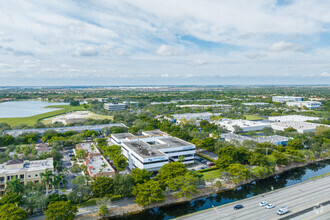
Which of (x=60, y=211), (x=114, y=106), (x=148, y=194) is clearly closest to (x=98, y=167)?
(x=148, y=194)

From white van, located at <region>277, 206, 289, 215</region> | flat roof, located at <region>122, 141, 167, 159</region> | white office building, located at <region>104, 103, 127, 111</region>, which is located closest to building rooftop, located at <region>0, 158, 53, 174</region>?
flat roof, located at <region>122, 141, 167, 159</region>

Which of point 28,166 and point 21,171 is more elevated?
point 21,171

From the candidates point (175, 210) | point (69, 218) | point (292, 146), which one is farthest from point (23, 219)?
point (292, 146)

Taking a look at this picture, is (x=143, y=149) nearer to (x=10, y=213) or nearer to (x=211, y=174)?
(x=211, y=174)

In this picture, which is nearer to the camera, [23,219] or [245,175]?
[23,219]

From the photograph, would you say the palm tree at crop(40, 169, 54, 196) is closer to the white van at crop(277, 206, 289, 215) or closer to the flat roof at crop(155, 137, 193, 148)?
the flat roof at crop(155, 137, 193, 148)

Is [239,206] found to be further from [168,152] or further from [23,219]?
[23,219]
